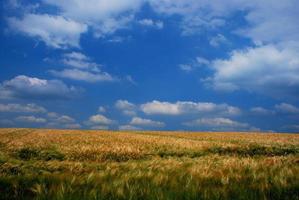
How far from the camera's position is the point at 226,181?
529 centimetres

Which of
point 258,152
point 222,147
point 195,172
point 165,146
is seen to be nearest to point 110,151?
point 165,146

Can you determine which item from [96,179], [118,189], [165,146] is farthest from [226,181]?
[165,146]

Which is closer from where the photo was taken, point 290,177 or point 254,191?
point 254,191

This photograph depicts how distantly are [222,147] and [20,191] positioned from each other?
1765 centimetres

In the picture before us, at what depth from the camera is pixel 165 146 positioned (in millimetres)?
20766

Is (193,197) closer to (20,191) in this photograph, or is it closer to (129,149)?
(20,191)

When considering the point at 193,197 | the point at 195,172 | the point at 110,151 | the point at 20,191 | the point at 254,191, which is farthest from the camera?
the point at 110,151

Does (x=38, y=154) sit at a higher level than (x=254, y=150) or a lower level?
lower

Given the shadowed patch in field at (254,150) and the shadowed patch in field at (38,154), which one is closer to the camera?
the shadowed patch in field at (38,154)

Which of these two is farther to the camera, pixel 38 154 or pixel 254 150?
pixel 254 150

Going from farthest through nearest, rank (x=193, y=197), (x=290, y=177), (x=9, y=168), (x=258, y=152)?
(x=258, y=152) < (x=9, y=168) < (x=290, y=177) < (x=193, y=197)

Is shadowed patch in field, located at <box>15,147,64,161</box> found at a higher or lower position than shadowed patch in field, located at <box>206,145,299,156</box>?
lower

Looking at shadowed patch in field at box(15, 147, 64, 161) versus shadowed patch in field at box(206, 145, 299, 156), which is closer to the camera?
shadowed patch in field at box(15, 147, 64, 161)

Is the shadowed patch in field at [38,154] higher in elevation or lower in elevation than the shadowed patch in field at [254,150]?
lower
